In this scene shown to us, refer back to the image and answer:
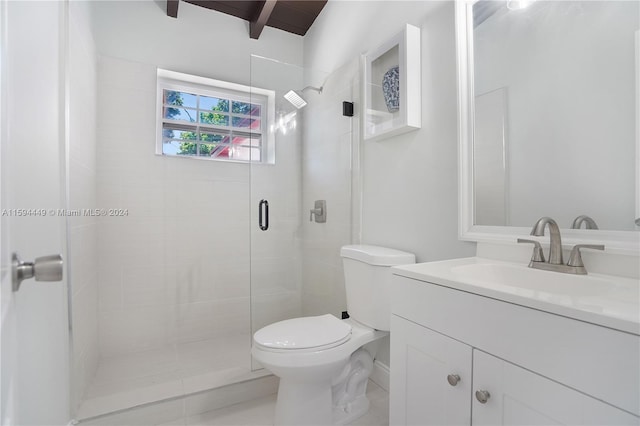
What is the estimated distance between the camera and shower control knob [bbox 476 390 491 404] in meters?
0.79

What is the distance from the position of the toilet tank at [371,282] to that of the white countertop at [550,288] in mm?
363

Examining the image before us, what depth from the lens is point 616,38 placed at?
940 mm

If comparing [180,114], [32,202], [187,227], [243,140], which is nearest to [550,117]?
[32,202]

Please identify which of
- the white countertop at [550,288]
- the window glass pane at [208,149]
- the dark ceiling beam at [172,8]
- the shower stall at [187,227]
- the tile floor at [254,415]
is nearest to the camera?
the white countertop at [550,288]

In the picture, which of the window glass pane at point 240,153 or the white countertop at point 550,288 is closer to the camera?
the white countertop at point 550,288

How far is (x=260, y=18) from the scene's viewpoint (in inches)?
92.7

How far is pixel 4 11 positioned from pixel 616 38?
1494 millimetres

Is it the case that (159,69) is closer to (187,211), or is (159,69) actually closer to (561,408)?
(187,211)

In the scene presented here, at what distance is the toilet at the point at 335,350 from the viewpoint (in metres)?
1.31

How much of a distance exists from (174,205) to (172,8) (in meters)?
1.40

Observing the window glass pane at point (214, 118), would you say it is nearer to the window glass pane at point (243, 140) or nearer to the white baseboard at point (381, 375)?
the window glass pane at point (243, 140)

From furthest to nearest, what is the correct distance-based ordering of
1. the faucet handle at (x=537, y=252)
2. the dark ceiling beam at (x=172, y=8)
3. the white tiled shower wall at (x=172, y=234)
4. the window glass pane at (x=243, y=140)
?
the window glass pane at (x=243, y=140) → the dark ceiling beam at (x=172, y=8) → the white tiled shower wall at (x=172, y=234) → the faucet handle at (x=537, y=252)

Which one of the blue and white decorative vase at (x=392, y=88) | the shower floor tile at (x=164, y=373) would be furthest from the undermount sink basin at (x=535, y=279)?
the shower floor tile at (x=164, y=373)

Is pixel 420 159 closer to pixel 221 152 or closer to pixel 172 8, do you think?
pixel 221 152
